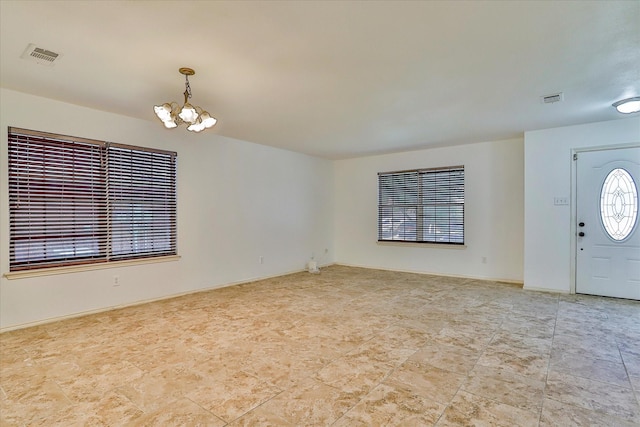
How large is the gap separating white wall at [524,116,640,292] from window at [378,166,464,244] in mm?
1230

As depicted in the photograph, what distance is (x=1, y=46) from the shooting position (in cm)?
254

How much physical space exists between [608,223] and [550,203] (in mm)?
750

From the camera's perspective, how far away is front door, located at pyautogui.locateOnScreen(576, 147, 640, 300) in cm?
455

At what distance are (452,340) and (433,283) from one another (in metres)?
2.63

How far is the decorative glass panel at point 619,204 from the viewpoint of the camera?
4.56 m

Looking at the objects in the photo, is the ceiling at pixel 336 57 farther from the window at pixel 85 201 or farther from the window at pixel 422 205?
the window at pixel 422 205

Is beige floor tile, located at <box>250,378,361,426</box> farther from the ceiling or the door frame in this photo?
the door frame

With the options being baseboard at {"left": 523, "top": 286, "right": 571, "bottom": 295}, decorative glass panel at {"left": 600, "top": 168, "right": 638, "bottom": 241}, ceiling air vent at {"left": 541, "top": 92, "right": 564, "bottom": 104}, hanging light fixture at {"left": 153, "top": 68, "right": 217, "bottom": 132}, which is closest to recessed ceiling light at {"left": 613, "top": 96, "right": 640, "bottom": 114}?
ceiling air vent at {"left": 541, "top": 92, "right": 564, "bottom": 104}

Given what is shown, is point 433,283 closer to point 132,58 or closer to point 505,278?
point 505,278

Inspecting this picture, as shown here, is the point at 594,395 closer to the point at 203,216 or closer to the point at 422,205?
the point at 422,205

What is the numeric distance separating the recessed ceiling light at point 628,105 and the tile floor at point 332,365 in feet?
7.99

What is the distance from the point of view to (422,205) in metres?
6.72

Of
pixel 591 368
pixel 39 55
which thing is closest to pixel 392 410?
pixel 591 368

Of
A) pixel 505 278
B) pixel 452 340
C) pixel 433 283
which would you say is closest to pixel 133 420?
pixel 452 340
